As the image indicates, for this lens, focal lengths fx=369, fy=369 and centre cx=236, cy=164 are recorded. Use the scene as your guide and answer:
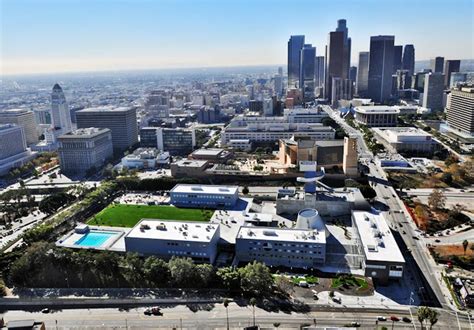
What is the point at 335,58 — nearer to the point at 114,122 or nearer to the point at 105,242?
the point at 114,122

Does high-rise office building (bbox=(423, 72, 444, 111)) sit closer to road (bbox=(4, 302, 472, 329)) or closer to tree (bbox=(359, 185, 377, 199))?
tree (bbox=(359, 185, 377, 199))

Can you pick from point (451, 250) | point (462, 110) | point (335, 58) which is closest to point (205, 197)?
point (451, 250)

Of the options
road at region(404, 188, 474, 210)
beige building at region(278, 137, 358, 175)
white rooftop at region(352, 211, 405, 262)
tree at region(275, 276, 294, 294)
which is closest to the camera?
tree at region(275, 276, 294, 294)

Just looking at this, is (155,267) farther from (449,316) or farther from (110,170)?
(110,170)

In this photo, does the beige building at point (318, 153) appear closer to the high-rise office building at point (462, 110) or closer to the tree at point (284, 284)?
the tree at point (284, 284)

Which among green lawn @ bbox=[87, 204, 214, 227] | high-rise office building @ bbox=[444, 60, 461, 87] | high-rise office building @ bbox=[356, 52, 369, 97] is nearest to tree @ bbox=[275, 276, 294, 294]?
green lawn @ bbox=[87, 204, 214, 227]

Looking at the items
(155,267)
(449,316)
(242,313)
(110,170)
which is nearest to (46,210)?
(110,170)
